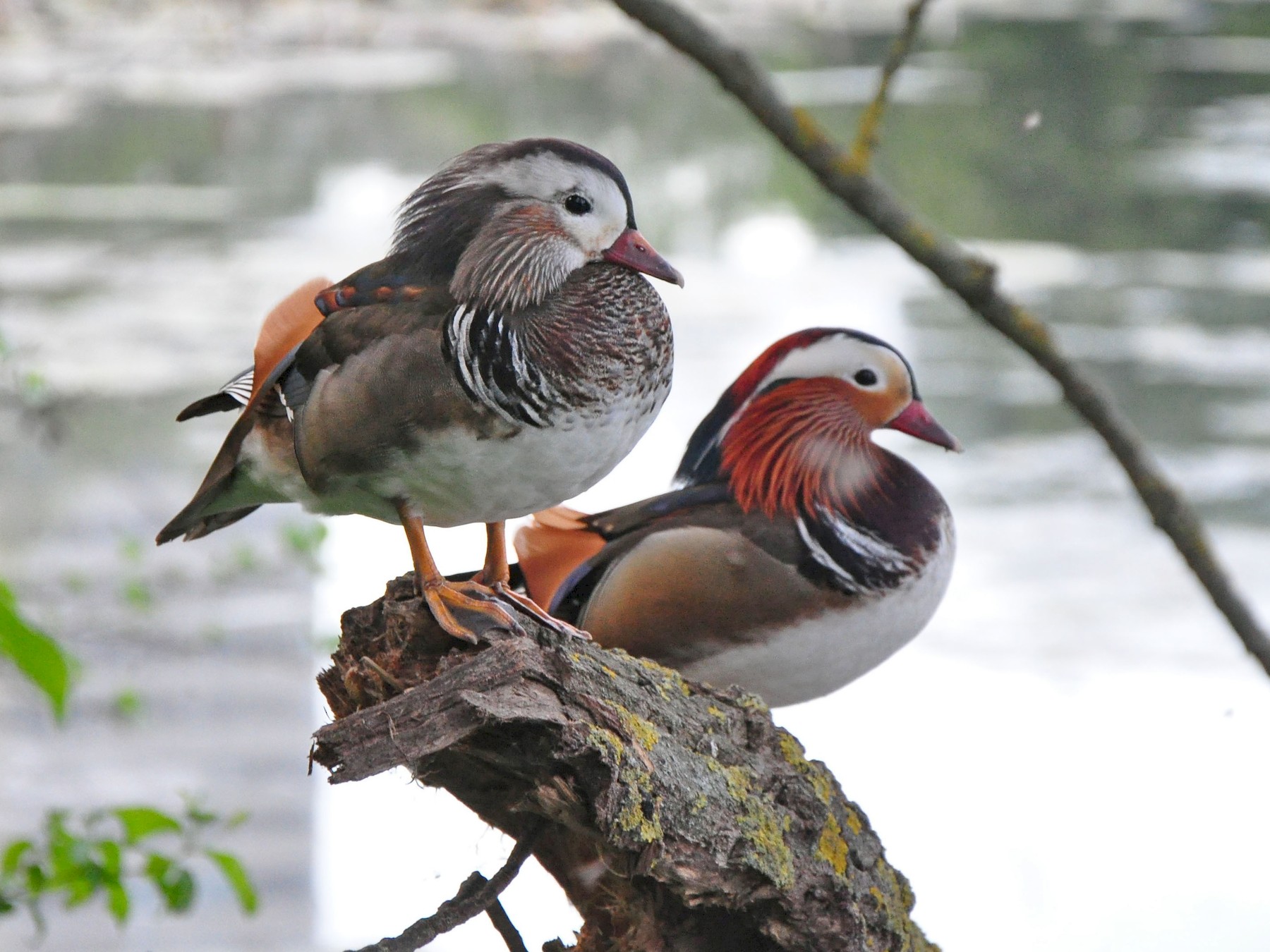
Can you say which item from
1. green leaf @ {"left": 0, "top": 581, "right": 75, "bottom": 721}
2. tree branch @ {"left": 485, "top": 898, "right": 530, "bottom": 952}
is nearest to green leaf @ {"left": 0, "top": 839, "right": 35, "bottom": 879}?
green leaf @ {"left": 0, "top": 581, "right": 75, "bottom": 721}

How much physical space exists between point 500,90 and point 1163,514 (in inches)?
307

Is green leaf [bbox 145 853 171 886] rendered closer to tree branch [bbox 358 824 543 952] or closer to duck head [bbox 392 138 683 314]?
tree branch [bbox 358 824 543 952]

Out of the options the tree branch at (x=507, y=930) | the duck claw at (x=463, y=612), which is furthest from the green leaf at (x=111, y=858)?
the duck claw at (x=463, y=612)

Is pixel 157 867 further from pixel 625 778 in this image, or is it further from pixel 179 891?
pixel 625 778

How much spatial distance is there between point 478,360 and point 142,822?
695 mm

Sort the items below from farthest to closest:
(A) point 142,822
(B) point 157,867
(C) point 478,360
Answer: (B) point 157,867 → (A) point 142,822 → (C) point 478,360

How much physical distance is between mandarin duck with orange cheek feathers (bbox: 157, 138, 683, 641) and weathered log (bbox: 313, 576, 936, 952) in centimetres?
8

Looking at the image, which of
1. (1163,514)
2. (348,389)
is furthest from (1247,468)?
(348,389)

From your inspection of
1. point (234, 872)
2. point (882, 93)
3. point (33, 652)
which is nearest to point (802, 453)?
point (882, 93)

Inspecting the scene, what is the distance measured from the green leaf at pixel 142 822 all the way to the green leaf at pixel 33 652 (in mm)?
296

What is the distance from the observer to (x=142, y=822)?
1605 mm

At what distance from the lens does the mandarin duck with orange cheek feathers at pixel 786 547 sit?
70.1 inches

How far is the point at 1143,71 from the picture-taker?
9.59 metres

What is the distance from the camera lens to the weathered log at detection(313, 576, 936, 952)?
3.95 feet
